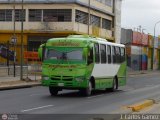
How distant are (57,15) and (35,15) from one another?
305cm

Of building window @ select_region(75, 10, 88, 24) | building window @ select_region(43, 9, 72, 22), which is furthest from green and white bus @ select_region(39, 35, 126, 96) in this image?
building window @ select_region(75, 10, 88, 24)

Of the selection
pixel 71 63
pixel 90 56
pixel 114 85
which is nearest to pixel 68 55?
pixel 71 63

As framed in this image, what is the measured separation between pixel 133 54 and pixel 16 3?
26013mm

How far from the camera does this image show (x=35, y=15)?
69.0 m

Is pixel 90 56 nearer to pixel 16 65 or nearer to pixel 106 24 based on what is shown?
pixel 16 65

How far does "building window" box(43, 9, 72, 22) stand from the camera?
223 feet

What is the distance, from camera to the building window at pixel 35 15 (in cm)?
6875

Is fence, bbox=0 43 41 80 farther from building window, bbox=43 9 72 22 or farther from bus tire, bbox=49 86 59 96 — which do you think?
bus tire, bbox=49 86 59 96

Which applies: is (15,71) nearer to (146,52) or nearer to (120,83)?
(120,83)

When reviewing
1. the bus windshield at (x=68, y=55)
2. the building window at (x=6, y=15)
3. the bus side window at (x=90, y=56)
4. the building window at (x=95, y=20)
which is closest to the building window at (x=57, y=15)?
the building window at (x=6, y=15)

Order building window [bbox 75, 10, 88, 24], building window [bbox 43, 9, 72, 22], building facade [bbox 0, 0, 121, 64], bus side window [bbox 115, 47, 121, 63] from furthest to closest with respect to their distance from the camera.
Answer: building window [bbox 75, 10, 88, 24] → building window [bbox 43, 9, 72, 22] → building facade [bbox 0, 0, 121, 64] → bus side window [bbox 115, 47, 121, 63]

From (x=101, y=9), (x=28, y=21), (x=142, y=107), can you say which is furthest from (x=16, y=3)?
(x=142, y=107)

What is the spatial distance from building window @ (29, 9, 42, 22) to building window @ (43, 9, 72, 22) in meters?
0.73

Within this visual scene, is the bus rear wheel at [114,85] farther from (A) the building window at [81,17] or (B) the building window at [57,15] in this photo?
(A) the building window at [81,17]
